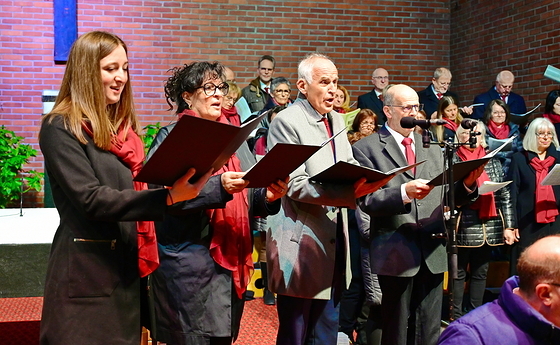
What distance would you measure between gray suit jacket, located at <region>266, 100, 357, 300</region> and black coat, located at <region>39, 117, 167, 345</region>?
85cm

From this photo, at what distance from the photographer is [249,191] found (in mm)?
2449

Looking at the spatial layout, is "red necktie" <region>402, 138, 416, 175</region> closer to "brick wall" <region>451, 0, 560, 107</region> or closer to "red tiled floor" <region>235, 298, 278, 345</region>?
"red tiled floor" <region>235, 298, 278, 345</region>

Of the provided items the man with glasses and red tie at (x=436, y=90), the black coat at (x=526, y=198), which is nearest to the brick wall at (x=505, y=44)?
the man with glasses and red tie at (x=436, y=90)

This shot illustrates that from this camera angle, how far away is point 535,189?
490 cm

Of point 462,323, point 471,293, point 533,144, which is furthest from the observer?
point 533,144

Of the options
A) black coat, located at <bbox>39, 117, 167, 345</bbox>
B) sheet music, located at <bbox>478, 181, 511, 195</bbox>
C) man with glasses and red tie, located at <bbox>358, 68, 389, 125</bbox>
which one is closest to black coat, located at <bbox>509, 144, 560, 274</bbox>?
sheet music, located at <bbox>478, 181, 511, 195</bbox>

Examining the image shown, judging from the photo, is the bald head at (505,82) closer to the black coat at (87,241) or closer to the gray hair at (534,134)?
the gray hair at (534,134)

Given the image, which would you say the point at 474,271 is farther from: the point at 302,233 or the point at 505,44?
the point at 505,44

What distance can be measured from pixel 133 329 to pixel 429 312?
1495 millimetres

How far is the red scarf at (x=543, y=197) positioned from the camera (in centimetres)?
486

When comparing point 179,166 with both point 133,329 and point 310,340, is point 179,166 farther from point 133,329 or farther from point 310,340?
point 310,340

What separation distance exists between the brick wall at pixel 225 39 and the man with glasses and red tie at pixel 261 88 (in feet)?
3.01

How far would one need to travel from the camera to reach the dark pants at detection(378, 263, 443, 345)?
2871 mm

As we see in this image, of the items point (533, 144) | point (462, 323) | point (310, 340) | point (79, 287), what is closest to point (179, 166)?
point (79, 287)
